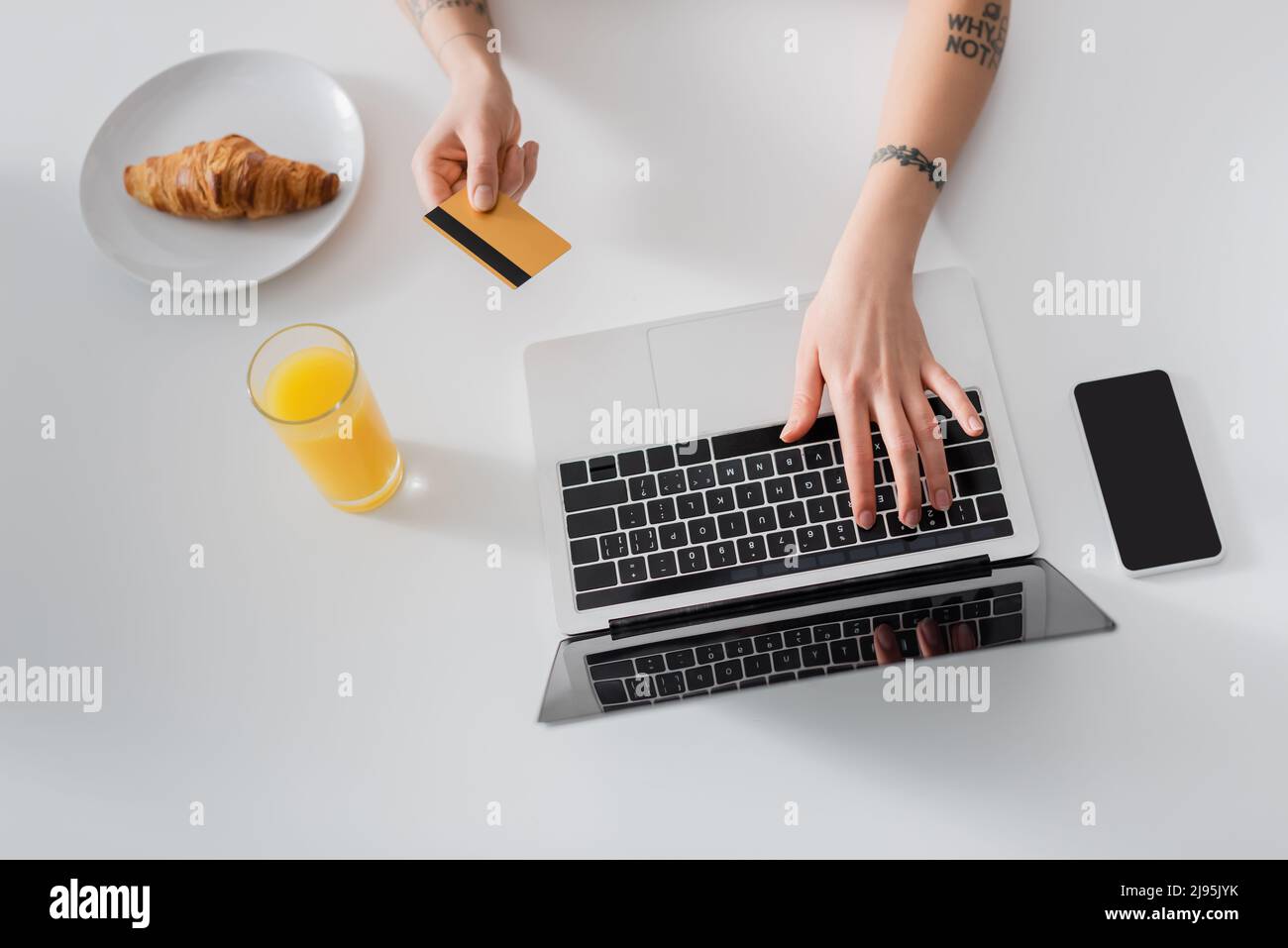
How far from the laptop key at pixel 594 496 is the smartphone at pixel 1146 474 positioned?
41 centimetres

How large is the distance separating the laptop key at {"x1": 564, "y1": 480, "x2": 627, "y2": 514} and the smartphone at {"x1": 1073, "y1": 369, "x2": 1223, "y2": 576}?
0.41 meters

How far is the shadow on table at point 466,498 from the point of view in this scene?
2.59 feet

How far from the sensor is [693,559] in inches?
28.9

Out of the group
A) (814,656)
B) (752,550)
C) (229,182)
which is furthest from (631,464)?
(229,182)

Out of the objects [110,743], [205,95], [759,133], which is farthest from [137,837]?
[759,133]

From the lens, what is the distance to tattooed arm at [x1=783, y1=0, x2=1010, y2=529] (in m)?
0.74

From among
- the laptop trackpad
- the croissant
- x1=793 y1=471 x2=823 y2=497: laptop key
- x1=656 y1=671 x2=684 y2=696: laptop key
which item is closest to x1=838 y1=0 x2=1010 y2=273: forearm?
the laptop trackpad

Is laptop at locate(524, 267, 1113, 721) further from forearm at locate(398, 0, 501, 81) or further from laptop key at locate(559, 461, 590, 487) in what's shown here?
forearm at locate(398, 0, 501, 81)

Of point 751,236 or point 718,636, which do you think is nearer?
point 718,636

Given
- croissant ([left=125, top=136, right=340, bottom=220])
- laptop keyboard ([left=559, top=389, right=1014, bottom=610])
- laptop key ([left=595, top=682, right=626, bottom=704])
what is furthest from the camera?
croissant ([left=125, top=136, right=340, bottom=220])

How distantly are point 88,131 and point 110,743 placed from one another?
26.2 inches

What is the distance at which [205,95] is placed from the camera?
0.94 meters
